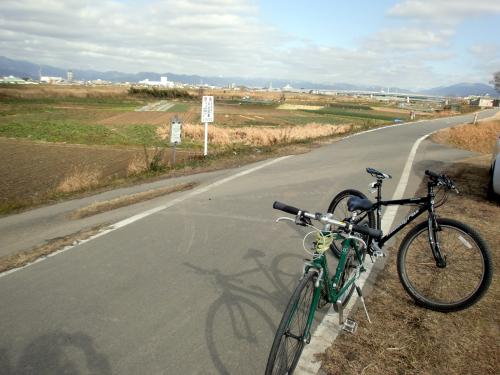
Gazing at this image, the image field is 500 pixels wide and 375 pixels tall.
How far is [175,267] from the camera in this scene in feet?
15.4

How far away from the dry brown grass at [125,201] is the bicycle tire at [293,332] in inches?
211

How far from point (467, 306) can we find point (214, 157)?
33.2 feet

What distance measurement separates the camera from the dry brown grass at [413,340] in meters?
3.04

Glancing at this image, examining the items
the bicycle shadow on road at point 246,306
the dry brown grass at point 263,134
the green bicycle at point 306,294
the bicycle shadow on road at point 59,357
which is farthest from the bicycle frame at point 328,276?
the dry brown grass at point 263,134

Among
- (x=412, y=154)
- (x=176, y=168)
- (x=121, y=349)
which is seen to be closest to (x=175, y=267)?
(x=121, y=349)

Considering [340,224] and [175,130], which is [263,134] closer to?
[175,130]

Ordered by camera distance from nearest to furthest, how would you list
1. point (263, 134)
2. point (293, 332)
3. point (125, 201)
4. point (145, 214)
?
point (293, 332) → point (145, 214) → point (125, 201) → point (263, 134)

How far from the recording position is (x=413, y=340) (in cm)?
337

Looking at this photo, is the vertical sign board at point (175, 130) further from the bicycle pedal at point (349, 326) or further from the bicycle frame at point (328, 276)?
the bicycle pedal at point (349, 326)

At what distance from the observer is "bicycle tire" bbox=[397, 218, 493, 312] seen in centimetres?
363

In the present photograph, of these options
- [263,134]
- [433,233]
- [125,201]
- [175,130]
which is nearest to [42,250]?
[125,201]

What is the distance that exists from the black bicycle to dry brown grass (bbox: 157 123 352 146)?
15116 mm

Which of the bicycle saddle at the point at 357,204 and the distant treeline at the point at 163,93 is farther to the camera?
the distant treeline at the point at 163,93

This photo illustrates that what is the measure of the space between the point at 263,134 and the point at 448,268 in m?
21.3
